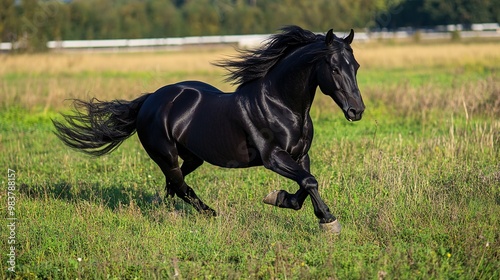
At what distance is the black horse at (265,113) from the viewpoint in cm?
655

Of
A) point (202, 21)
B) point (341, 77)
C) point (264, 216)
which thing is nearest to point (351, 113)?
point (341, 77)

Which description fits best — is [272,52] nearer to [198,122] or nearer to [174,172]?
[198,122]

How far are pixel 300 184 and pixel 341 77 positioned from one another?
0.97 metres

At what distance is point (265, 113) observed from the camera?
700 cm

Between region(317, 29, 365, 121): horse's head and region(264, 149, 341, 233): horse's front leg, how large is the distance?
2.20 ft

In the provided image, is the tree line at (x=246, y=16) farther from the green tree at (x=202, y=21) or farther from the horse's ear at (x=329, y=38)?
the horse's ear at (x=329, y=38)

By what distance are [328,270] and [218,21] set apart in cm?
7075

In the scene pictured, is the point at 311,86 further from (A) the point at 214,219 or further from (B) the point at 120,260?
(B) the point at 120,260

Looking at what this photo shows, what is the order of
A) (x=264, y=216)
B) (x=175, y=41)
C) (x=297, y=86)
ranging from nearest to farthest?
1. (x=297, y=86)
2. (x=264, y=216)
3. (x=175, y=41)

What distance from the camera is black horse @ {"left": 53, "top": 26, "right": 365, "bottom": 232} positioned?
6.55m

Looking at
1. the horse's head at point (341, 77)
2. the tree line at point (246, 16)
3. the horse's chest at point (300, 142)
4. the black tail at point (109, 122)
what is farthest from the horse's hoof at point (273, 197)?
the tree line at point (246, 16)

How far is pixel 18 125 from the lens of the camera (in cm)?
1602

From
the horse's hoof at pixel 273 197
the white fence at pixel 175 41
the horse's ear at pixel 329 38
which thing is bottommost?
the white fence at pixel 175 41

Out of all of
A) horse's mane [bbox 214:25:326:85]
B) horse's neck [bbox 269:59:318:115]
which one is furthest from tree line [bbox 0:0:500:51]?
horse's neck [bbox 269:59:318:115]
